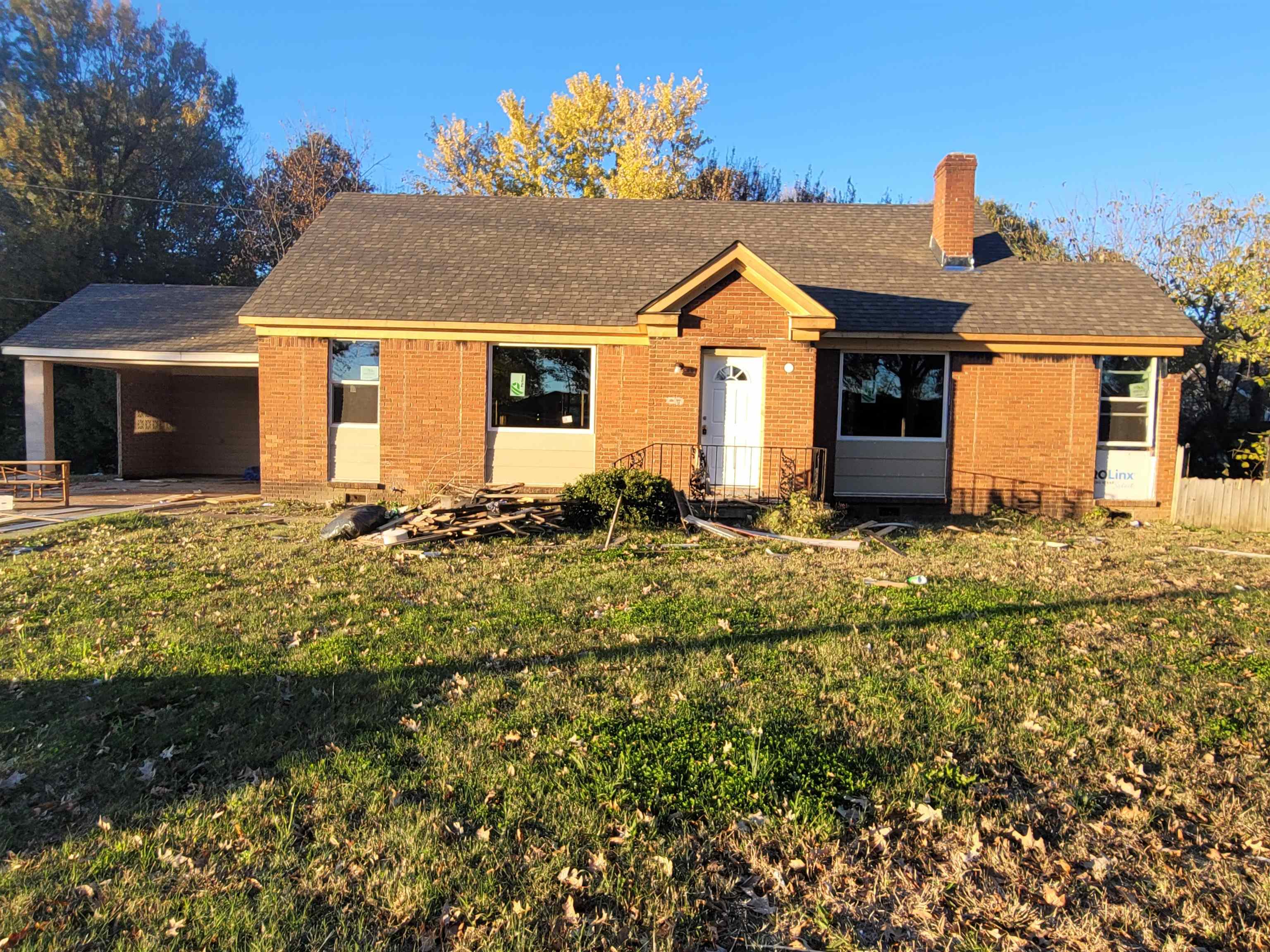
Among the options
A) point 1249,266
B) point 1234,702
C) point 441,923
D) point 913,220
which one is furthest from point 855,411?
point 441,923

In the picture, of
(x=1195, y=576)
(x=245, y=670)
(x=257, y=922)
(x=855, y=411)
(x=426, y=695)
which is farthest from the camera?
(x=855, y=411)

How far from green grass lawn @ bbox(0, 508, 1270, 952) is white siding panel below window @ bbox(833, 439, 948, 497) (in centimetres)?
638

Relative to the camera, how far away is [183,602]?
23.3 feet

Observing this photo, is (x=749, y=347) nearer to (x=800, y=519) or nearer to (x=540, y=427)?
(x=800, y=519)

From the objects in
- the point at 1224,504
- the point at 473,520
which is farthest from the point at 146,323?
the point at 1224,504

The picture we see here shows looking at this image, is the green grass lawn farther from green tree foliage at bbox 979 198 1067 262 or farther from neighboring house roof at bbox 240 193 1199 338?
green tree foliage at bbox 979 198 1067 262

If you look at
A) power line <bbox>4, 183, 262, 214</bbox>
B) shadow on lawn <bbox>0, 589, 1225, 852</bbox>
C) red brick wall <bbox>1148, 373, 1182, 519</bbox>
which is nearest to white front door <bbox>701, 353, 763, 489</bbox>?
red brick wall <bbox>1148, 373, 1182, 519</bbox>

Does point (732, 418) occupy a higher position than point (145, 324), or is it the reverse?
point (145, 324)

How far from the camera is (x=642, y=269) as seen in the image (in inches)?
594

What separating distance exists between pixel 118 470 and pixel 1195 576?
21.3 meters

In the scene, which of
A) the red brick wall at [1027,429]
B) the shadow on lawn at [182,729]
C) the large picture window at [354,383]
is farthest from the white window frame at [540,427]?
the shadow on lawn at [182,729]

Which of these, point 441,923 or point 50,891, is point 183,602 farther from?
point 441,923

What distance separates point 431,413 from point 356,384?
1.54 meters

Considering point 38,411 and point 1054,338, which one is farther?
point 38,411
